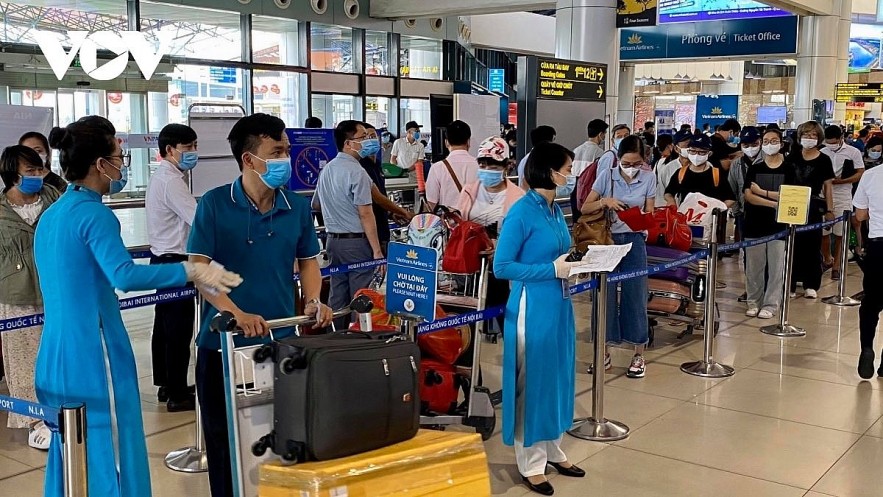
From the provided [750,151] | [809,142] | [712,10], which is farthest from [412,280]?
[712,10]

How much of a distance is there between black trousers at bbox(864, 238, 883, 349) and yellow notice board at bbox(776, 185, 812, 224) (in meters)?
1.18

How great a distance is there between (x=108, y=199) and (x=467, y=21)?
11.7m

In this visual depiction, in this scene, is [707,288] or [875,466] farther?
[707,288]

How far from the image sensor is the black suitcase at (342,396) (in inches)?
98.3

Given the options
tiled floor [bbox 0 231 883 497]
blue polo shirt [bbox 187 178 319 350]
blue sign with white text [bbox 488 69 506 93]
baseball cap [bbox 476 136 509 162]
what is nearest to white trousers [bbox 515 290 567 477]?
tiled floor [bbox 0 231 883 497]

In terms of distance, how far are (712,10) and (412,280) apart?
13.9 m

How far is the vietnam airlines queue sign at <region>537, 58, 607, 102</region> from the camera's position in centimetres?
895

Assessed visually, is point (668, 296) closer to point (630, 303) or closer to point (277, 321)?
point (630, 303)

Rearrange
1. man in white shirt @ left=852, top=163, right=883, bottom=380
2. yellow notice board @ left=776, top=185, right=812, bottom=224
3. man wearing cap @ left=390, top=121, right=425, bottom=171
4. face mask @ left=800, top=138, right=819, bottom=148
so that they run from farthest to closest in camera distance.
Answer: man wearing cap @ left=390, top=121, right=425, bottom=171, face mask @ left=800, top=138, right=819, bottom=148, yellow notice board @ left=776, top=185, right=812, bottom=224, man in white shirt @ left=852, top=163, right=883, bottom=380

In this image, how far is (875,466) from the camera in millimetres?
4766

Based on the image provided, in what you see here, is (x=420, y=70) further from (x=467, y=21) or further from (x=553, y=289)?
(x=553, y=289)

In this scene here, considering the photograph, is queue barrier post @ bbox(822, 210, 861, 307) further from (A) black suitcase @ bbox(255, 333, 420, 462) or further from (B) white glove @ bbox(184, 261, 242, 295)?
(B) white glove @ bbox(184, 261, 242, 295)

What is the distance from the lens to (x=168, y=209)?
5.29m

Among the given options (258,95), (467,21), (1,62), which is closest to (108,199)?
(1,62)
